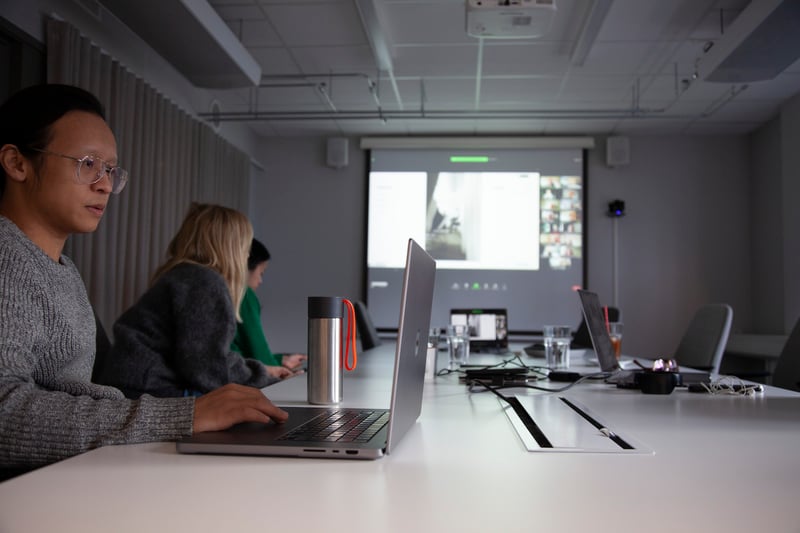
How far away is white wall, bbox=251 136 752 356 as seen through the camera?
6.12 meters

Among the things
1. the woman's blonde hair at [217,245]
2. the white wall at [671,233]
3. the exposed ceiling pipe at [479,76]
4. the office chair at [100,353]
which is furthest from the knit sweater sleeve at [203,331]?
the white wall at [671,233]

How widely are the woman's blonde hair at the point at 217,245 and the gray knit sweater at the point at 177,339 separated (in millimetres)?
178

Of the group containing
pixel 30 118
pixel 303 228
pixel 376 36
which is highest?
pixel 376 36

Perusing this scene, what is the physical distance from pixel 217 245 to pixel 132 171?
2258 millimetres

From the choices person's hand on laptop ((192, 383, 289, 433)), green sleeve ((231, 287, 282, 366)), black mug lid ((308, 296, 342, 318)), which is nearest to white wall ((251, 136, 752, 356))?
green sleeve ((231, 287, 282, 366))

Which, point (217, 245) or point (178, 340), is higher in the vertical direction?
point (217, 245)

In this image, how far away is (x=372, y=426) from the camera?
1019 mm

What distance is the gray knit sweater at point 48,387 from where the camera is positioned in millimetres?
865

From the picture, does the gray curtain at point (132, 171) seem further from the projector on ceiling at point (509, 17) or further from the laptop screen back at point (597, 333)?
the laptop screen back at point (597, 333)

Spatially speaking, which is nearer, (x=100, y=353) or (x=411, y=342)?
(x=411, y=342)

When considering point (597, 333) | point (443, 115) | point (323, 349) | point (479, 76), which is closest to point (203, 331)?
point (323, 349)

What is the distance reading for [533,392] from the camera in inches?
61.8

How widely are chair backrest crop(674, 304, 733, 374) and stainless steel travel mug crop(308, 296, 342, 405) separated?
7.57 ft

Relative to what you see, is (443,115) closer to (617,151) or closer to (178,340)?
(617,151)
